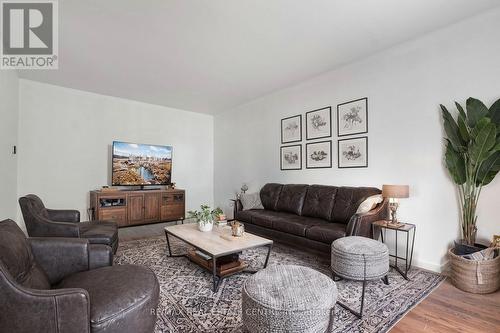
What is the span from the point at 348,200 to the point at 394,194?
685 millimetres

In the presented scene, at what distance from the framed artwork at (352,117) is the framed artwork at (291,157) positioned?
0.88 meters

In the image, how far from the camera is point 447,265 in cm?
277

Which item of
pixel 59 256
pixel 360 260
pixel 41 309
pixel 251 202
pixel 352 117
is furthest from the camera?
pixel 251 202

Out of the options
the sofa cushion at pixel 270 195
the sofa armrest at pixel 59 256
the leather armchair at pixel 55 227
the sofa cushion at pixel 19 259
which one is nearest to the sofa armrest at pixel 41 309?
the sofa cushion at pixel 19 259

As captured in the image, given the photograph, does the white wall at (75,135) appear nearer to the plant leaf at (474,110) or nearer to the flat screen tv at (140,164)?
the flat screen tv at (140,164)

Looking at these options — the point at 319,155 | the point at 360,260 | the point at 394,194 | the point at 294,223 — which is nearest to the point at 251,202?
the point at 294,223

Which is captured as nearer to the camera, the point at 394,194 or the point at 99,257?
the point at 99,257

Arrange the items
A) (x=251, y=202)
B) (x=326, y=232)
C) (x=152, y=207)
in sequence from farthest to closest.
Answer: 1. (x=152, y=207)
2. (x=251, y=202)
3. (x=326, y=232)

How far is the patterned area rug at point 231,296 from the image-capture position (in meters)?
1.84

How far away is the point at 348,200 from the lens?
3438 millimetres

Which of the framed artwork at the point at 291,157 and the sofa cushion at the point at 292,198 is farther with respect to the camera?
the framed artwork at the point at 291,157

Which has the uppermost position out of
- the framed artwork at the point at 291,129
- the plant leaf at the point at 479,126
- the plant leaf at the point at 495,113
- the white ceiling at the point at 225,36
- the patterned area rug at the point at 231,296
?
the white ceiling at the point at 225,36

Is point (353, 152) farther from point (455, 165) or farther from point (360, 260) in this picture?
point (360, 260)

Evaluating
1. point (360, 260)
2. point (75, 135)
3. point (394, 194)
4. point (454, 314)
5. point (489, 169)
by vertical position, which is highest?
point (75, 135)
